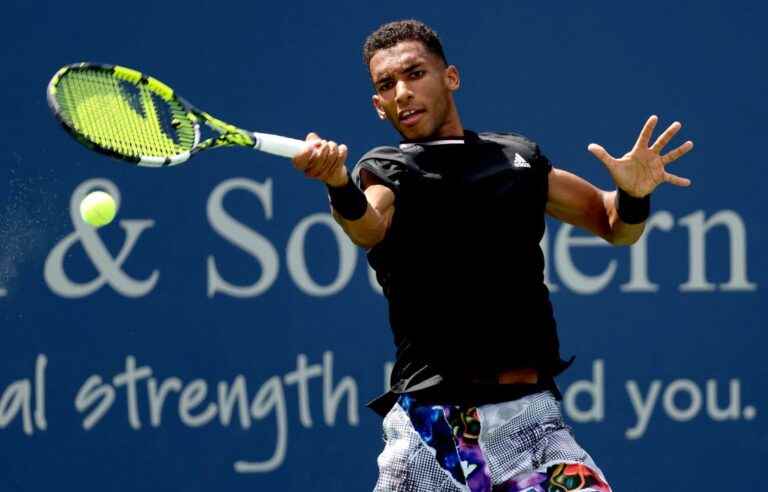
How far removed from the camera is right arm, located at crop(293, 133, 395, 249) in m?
3.65

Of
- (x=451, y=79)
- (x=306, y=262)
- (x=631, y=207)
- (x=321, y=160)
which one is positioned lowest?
(x=306, y=262)

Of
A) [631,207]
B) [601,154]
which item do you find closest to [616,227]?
[631,207]

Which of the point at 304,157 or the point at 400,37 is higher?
the point at 400,37

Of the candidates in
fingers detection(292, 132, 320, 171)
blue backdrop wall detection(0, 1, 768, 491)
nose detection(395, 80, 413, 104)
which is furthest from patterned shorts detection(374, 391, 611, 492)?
blue backdrop wall detection(0, 1, 768, 491)

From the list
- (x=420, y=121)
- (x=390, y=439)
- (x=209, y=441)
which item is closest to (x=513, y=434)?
(x=390, y=439)

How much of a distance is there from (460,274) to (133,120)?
0.87 metres

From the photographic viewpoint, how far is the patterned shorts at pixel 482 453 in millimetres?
3838

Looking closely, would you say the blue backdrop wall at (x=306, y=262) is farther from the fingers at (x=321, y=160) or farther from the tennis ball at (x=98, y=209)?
the fingers at (x=321, y=160)

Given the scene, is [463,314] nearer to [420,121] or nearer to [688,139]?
[420,121]

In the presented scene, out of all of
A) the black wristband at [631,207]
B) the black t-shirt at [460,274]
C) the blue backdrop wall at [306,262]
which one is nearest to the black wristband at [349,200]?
the black t-shirt at [460,274]

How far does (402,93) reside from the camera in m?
4.14

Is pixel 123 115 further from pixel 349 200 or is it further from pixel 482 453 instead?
pixel 482 453

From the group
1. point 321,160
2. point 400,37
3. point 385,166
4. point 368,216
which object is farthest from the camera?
point 400,37

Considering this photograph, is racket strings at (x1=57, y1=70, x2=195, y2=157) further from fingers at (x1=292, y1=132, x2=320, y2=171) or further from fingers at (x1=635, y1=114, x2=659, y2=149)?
fingers at (x1=635, y1=114, x2=659, y2=149)
